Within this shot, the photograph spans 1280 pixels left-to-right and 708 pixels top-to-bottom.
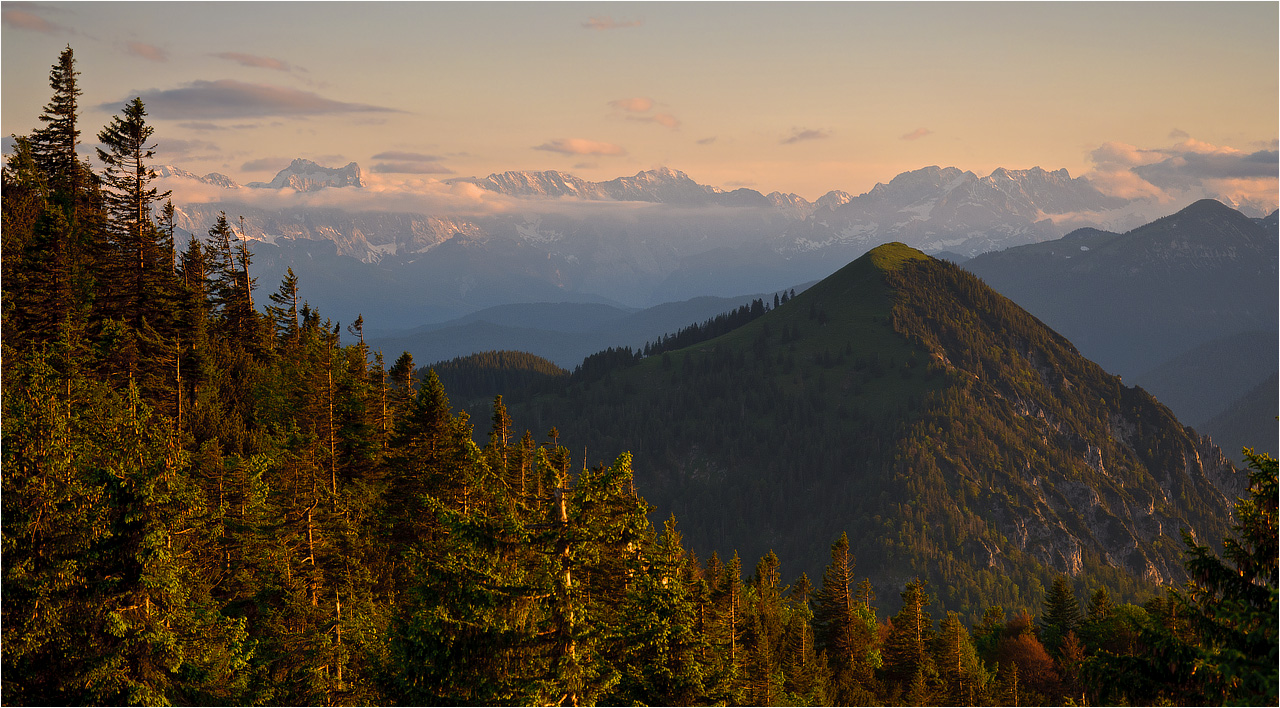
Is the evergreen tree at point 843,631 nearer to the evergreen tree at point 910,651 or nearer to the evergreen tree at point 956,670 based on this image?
the evergreen tree at point 910,651

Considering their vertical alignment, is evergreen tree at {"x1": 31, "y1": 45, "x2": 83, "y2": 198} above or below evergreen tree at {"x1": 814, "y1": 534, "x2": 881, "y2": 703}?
above

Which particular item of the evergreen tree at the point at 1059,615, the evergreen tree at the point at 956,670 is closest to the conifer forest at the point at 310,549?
the evergreen tree at the point at 956,670

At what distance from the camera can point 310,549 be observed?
38.9m

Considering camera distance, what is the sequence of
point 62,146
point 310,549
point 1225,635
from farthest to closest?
point 62,146 → point 310,549 → point 1225,635

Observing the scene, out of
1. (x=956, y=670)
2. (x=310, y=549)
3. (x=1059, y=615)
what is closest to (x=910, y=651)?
(x=956, y=670)

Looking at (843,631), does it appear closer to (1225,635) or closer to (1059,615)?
(1059,615)

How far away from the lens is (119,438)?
35.0 meters

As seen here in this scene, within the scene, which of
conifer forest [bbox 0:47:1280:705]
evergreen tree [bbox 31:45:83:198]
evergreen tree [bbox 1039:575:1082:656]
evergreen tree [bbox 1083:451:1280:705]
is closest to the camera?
evergreen tree [bbox 1083:451:1280:705]

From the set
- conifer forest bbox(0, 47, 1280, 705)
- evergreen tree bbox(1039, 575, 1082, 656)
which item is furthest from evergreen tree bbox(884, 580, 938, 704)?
evergreen tree bbox(1039, 575, 1082, 656)

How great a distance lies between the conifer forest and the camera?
2478 cm

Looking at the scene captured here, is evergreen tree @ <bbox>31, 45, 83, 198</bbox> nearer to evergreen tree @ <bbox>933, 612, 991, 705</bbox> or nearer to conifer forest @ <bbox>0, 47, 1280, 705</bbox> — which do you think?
conifer forest @ <bbox>0, 47, 1280, 705</bbox>

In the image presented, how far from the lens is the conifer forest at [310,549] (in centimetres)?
2478

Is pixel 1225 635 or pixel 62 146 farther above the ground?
pixel 62 146

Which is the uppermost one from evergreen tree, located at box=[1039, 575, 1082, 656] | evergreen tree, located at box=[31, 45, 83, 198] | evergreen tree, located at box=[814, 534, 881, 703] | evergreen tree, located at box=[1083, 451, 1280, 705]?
evergreen tree, located at box=[31, 45, 83, 198]
